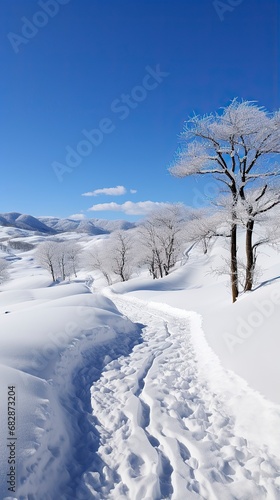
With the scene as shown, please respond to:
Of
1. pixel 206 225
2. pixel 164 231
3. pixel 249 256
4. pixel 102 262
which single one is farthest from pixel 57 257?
pixel 249 256

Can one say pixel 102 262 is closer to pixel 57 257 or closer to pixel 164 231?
pixel 164 231

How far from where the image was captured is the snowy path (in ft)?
10.4

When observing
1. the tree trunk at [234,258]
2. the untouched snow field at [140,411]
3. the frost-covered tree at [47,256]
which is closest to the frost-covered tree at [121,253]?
the frost-covered tree at [47,256]

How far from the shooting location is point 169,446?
3873mm

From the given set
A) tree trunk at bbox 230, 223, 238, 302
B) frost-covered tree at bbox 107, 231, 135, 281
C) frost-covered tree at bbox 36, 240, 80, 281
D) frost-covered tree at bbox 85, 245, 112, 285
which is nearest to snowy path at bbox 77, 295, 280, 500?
tree trunk at bbox 230, 223, 238, 302

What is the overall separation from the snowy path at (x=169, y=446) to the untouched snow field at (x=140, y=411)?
2cm


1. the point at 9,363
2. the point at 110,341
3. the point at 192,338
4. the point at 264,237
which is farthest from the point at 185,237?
the point at 9,363

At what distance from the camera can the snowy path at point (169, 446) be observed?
3.17 m

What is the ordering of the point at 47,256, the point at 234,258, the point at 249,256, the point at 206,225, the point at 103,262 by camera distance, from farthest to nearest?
the point at 47,256 < the point at 103,262 < the point at 234,258 < the point at 206,225 < the point at 249,256

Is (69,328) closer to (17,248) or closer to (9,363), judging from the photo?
(9,363)

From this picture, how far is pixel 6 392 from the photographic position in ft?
13.2

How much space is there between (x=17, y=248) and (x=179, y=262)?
562ft

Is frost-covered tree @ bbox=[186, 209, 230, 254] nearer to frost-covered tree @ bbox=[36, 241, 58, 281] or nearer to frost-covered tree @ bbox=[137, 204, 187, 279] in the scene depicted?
frost-covered tree @ bbox=[137, 204, 187, 279]

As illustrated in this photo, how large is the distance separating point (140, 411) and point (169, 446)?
1.04m
